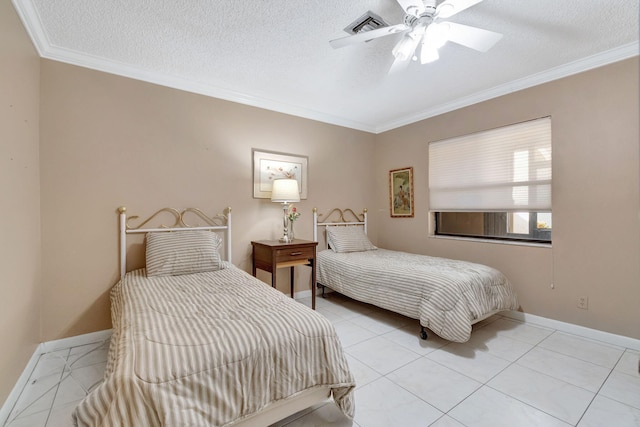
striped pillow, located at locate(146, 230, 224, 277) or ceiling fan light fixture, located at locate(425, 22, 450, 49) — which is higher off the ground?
ceiling fan light fixture, located at locate(425, 22, 450, 49)

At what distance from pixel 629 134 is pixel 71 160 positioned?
453 cm

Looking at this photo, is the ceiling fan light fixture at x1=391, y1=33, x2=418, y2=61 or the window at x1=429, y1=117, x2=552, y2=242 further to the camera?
the window at x1=429, y1=117, x2=552, y2=242

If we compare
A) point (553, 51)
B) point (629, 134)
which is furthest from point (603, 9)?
point (629, 134)

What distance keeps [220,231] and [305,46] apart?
1.97 meters

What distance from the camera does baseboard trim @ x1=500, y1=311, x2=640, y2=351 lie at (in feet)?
7.50

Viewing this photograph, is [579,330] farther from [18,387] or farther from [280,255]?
[18,387]

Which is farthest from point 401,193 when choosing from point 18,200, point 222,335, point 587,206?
point 18,200

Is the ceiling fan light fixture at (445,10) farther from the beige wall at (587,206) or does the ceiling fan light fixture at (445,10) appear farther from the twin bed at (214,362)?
the twin bed at (214,362)

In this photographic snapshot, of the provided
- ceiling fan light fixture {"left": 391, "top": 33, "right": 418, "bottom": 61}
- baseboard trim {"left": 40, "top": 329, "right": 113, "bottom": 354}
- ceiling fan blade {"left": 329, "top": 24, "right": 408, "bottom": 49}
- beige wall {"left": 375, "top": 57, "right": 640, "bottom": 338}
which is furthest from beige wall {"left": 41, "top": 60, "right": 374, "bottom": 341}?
beige wall {"left": 375, "top": 57, "right": 640, "bottom": 338}

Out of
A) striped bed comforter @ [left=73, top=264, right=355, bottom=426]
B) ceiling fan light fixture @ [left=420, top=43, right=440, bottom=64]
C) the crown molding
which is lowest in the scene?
striped bed comforter @ [left=73, top=264, right=355, bottom=426]

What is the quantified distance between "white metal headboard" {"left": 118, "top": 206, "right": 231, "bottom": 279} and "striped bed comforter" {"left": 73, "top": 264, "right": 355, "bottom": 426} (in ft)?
3.11

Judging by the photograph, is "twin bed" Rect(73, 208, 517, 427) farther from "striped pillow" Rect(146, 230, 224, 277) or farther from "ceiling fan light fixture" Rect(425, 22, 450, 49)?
"ceiling fan light fixture" Rect(425, 22, 450, 49)

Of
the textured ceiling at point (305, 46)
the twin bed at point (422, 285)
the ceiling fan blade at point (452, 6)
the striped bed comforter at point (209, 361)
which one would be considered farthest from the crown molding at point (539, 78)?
the striped bed comforter at point (209, 361)

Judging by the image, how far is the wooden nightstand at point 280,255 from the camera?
2861 mm
